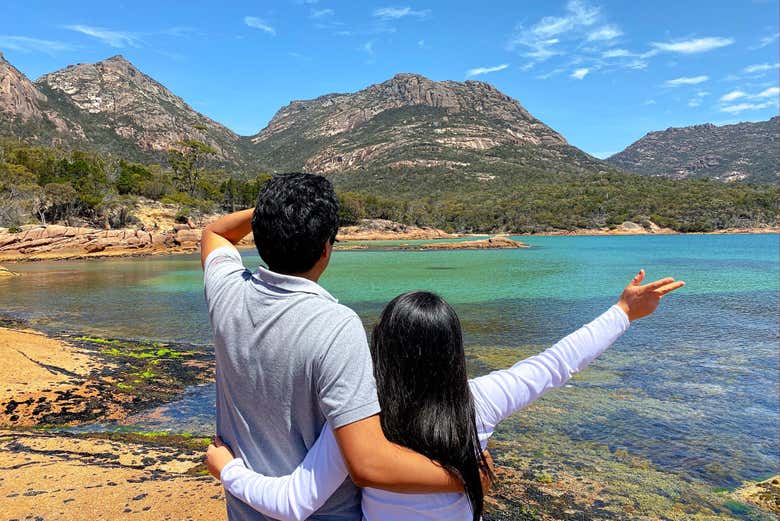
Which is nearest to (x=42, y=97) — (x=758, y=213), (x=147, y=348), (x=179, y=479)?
(x=147, y=348)

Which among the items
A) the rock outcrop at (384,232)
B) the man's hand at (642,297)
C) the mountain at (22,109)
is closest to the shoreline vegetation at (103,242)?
the rock outcrop at (384,232)

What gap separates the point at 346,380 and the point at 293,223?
49cm

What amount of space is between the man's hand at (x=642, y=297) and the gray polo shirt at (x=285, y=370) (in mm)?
1098

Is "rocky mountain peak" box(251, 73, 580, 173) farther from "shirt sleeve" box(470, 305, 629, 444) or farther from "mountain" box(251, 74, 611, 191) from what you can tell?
"shirt sleeve" box(470, 305, 629, 444)

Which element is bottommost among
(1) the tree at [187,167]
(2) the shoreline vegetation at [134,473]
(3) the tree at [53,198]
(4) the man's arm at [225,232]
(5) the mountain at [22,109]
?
(2) the shoreline vegetation at [134,473]

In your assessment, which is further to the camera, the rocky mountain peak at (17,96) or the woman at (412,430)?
the rocky mountain peak at (17,96)

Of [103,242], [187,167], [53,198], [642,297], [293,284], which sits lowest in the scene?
[103,242]

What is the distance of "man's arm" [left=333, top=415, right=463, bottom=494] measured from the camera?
1.34m

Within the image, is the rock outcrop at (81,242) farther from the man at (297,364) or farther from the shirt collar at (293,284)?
the shirt collar at (293,284)

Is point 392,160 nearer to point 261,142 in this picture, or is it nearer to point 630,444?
point 261,142

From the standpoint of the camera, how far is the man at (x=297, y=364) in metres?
1.35

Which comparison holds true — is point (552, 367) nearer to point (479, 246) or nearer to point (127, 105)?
point (479, 246)

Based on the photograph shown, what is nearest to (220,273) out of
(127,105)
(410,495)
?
(410,495)

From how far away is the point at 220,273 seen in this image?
1776mm
